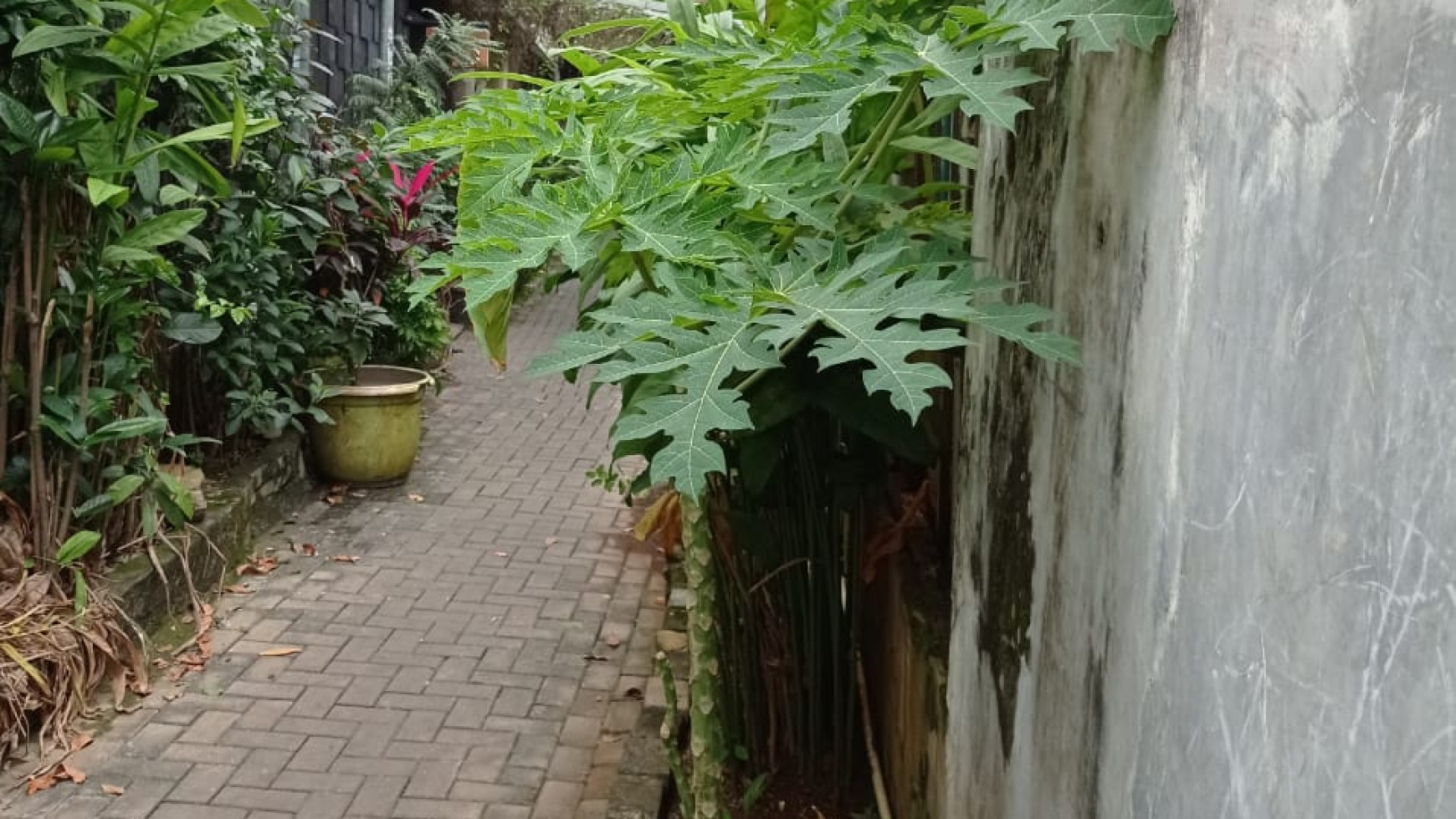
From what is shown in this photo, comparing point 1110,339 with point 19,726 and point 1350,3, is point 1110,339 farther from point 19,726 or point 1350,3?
point 19,726

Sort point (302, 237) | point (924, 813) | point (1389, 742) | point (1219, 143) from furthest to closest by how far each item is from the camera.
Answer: point (302, 237)
point (924, 813)
point (1219, 143)
point (1389, 742)

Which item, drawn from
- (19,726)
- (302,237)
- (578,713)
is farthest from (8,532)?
(302,237)

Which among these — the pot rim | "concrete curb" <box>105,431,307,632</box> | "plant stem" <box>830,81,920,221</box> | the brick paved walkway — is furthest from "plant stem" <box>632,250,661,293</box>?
the pot rim

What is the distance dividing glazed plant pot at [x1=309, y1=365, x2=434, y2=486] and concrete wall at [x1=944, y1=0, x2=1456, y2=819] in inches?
213

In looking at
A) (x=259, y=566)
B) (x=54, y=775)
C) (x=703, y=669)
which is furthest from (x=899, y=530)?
(x=259, y=566)

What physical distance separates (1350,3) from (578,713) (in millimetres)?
3765

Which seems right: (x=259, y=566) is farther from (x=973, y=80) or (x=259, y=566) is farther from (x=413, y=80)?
(x=413, y=80)

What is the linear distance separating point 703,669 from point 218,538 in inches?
130

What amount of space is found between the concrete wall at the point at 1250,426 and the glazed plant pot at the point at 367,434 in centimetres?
542

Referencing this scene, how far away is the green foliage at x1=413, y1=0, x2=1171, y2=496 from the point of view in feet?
4.26

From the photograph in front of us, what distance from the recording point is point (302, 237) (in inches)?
242

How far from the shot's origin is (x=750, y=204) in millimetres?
1729

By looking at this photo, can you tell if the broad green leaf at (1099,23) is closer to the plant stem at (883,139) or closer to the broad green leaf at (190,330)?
the plant stem at (883,139)

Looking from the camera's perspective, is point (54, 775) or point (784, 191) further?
point (54, 775)
